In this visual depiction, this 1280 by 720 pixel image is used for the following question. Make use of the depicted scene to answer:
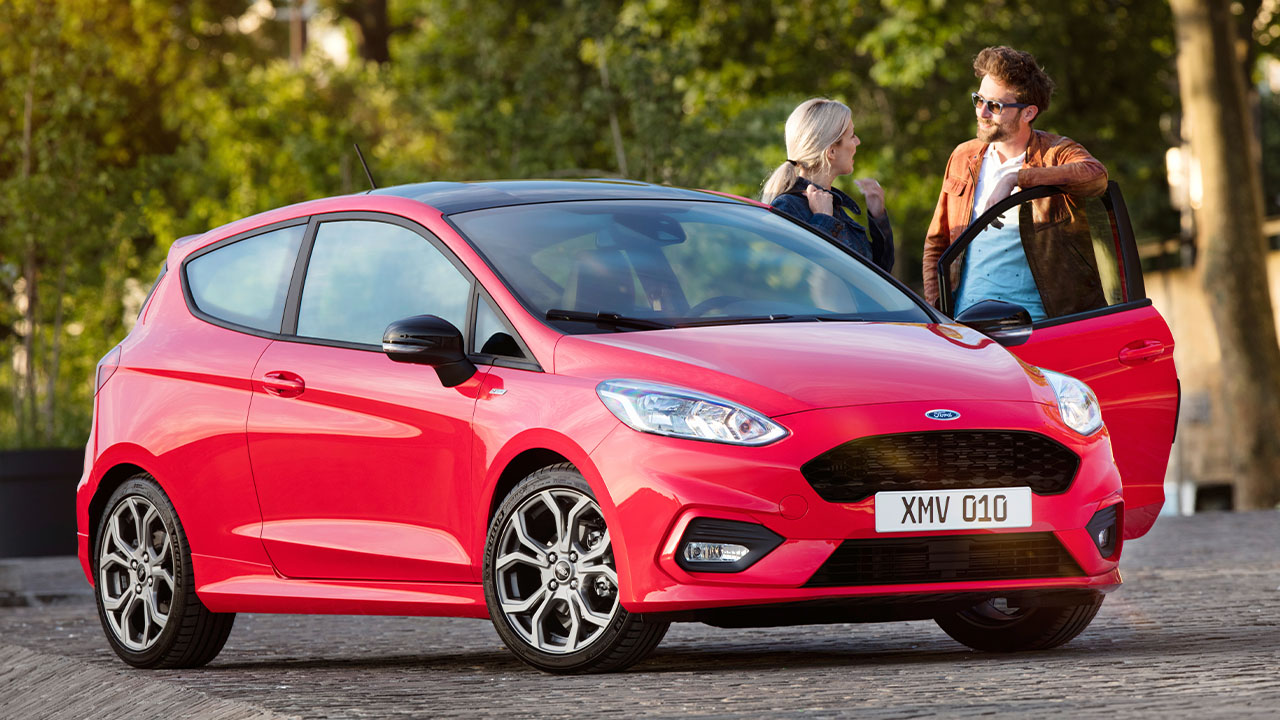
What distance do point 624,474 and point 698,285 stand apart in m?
1.08

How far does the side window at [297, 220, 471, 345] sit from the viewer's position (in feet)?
22.1

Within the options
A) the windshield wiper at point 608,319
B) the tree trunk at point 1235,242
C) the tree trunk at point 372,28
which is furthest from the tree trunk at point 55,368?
the tree trunk at point 372,28

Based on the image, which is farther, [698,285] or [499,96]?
[499,96]

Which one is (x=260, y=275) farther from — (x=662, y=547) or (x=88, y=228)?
(x=88, y=228)

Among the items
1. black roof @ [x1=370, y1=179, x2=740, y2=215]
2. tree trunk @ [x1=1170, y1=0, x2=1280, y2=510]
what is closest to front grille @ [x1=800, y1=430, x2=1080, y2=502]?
black roof @ [x1=370, y1=179, x2=740, y2=215]

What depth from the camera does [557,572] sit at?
6.00m

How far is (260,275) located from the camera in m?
7.51

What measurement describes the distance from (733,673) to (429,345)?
1343 millimetres

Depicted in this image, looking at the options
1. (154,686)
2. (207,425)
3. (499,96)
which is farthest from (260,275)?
(499,96)

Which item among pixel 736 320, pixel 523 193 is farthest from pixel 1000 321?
pixel 523 193

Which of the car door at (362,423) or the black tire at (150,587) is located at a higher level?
the car door at (362,423)

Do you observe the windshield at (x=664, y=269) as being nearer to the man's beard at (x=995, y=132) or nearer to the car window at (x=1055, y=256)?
the car window at (x=1055, y=256)

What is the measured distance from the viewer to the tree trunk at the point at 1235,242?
18188 mm

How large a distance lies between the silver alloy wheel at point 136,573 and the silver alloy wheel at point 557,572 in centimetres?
182
